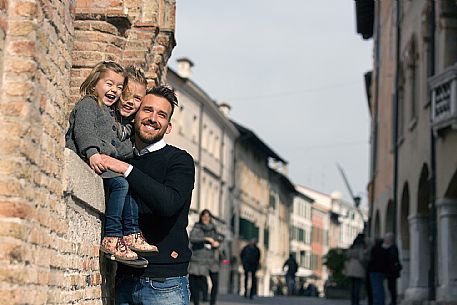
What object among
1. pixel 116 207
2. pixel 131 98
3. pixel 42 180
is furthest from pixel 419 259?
pixel 42 180

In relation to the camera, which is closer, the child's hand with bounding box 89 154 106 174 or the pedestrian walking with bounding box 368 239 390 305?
the child's hand with bounding box 89 154 106 174

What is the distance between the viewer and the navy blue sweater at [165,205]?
617 centimetres

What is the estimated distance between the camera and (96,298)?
24.0 ft

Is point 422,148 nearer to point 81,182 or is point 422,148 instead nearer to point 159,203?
point 81,182

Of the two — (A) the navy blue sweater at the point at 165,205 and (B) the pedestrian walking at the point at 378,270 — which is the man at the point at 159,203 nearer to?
(A) the navy blue sweater at the point at 165,205

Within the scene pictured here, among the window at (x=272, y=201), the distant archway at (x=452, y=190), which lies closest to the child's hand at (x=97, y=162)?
the distant archway at (x=452, y=190)

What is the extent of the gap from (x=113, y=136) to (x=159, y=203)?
911 mm

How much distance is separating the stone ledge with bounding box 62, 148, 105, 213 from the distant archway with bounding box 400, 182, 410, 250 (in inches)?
884

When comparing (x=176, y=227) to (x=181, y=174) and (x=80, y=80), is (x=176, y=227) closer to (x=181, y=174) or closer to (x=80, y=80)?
(x=181, y=174)

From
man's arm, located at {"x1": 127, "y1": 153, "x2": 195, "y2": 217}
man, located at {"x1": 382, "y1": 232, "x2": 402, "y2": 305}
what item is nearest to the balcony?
man, located at {"x1": 382, "y1": 232, "x2": 402, "y2": 305}

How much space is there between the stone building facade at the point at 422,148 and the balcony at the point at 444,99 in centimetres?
2

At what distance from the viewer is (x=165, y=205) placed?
242 inches

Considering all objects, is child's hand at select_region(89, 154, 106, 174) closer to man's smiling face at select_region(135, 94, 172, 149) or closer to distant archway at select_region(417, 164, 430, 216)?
man's smiling face at select_region(135, 94, 172, 149)

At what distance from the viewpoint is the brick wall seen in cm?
532
